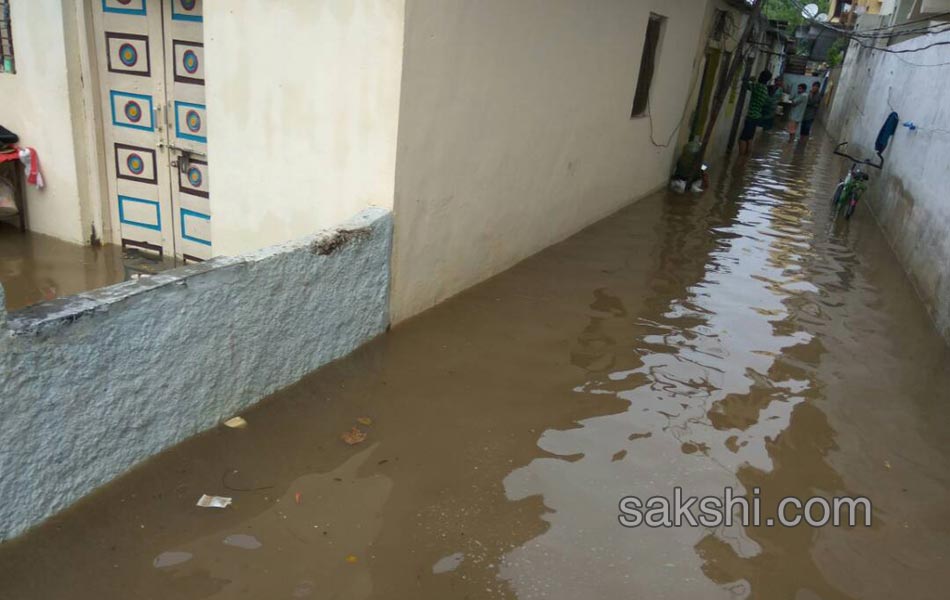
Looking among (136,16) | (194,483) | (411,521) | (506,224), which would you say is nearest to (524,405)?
(411,521)

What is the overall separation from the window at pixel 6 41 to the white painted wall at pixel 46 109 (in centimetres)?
7

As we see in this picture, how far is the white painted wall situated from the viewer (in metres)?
5.65

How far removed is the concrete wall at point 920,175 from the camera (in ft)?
22.8

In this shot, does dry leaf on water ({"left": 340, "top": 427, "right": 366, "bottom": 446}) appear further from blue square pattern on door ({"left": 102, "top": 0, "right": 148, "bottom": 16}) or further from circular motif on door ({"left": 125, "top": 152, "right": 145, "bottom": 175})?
blue square pattern on door ({"left": 102, "top": 0, "right": 148, "bottom": 16})

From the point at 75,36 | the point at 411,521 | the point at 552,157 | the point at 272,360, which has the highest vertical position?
the point at 75,36

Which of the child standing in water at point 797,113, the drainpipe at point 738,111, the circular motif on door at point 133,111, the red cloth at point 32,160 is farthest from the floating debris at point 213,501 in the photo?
the child standing in water at point 797,113

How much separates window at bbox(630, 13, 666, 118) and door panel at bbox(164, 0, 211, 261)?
5.96 meters

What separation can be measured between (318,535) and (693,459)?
2.14 m

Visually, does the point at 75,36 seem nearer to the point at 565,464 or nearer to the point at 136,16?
the point at 136,16

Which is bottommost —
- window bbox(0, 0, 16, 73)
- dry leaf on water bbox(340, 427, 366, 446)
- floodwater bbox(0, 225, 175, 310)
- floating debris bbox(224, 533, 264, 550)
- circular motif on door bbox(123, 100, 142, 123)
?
floodwater bbox(0, 225, 175, 310)

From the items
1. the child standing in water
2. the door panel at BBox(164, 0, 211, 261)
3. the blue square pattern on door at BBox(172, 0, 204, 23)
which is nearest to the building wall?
the door panel at BBox(164, 0, 211, 261)

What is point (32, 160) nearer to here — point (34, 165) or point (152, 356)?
point (34, 165)

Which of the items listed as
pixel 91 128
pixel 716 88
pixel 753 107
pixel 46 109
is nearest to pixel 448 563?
pixel 91 128

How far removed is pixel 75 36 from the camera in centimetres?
566
